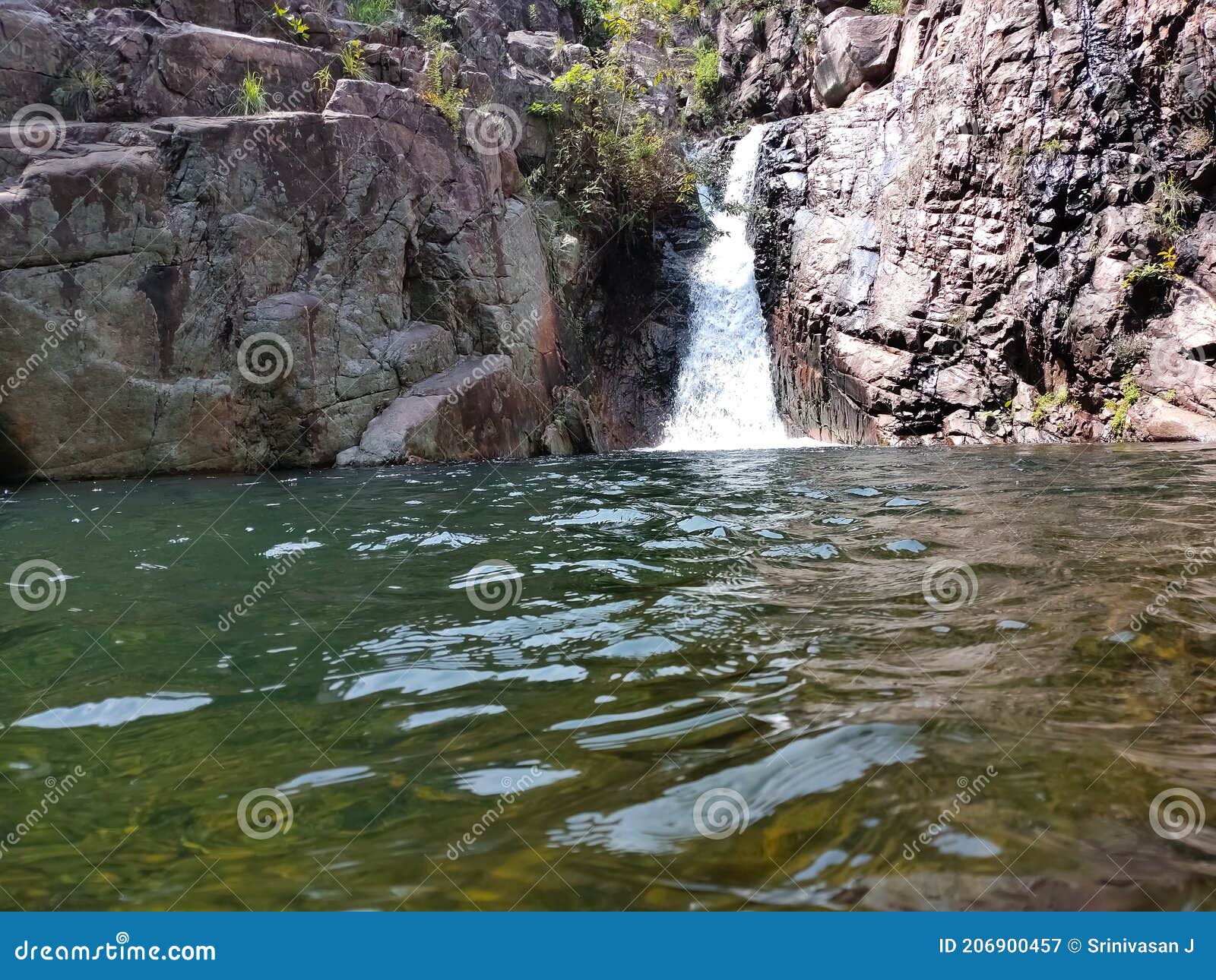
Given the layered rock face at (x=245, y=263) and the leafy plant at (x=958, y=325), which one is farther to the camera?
the leafy plant at (x=958, y=325)

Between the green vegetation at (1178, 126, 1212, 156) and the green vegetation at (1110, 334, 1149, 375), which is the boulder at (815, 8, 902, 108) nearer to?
the green vegetation at (1178, 126, 1212, 156)

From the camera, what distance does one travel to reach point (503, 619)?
10.2 feet

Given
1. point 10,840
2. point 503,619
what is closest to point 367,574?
point 503,619

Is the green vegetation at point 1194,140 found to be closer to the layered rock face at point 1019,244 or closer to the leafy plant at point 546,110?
the layered rock face at point 1019,244

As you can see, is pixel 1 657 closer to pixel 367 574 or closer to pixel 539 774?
pixel 367 574

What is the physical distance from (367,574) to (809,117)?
16.0 metres

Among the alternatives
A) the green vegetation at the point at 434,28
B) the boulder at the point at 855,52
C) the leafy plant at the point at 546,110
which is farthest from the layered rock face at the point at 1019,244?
the green vegetation at the point at 434,28

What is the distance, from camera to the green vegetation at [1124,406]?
35.2 ft

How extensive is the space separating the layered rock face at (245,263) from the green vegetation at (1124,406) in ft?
27.5

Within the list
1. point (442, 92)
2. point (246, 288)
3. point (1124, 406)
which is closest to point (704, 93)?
point (442, 92)

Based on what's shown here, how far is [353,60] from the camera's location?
1242 cm

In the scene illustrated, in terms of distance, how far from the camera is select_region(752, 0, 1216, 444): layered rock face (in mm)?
10875

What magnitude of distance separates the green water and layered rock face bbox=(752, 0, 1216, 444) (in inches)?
319

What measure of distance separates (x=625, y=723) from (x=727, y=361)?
13694 millimetres
